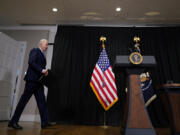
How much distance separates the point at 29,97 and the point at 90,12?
2.38 meters

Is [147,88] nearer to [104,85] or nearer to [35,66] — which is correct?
[104,85]

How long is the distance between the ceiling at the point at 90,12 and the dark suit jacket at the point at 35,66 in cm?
153

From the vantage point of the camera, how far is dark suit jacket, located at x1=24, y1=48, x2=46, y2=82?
6.47 ft

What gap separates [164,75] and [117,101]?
4.29 ft

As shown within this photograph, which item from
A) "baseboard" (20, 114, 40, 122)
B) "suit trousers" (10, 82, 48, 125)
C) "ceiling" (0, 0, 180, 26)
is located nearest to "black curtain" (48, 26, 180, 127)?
"ceiling" (0, 0, 180, 26)

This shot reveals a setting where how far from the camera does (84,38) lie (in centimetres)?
358

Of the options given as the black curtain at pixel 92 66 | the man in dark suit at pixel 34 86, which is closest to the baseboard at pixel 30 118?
the black curtain at pixel 92 66

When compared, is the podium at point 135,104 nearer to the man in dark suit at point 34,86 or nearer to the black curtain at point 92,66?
the man in dark suit at point 34,86

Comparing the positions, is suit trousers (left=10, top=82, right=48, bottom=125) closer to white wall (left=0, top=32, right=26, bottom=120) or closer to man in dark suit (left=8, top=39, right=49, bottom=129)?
man in dark suit (left=8, top=39, right=49, bottom=129)

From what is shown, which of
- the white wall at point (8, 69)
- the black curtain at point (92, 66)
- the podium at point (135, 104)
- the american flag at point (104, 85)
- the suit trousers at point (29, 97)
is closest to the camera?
the podium at point (135, 104)

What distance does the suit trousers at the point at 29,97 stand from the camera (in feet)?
6.24

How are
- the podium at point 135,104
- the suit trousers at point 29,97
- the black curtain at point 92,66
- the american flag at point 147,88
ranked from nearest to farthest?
the podium at point 135,104 < the suit trousers at point 29,97 < the american flag at point 147,88 < the black curtain at point 92,66

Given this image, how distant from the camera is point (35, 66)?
77.0 inches

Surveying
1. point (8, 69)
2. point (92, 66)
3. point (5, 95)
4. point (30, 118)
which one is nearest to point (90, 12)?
point (92, 66)
